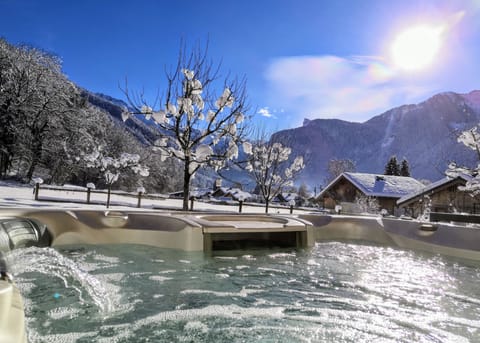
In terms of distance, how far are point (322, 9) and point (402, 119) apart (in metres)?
67.1

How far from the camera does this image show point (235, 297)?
224 centimetres

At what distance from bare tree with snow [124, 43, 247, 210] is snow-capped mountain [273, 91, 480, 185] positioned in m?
41.1

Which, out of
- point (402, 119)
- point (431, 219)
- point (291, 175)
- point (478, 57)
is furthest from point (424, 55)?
point (402, 119)

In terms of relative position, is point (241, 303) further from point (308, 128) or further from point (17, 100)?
point (308, 128)

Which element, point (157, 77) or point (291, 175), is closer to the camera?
point (157, 77)

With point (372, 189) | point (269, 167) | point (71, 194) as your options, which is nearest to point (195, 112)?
point (269, 167)

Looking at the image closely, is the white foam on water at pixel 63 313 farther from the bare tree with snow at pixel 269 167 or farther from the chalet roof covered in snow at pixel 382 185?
the chalet roof covered in snow at pixel 382 185

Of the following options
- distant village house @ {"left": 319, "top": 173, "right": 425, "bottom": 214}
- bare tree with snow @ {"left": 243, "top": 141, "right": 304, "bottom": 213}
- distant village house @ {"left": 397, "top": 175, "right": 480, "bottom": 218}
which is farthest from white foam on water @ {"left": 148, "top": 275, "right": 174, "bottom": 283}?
distant village house @ {"left": 319, "top": 173, "right": 425, "bottom": 214}

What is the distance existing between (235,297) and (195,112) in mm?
6201

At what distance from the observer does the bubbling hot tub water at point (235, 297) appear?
1.67 meters

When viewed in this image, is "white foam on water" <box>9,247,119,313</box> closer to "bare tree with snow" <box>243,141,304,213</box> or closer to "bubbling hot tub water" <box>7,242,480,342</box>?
"bubbling hot tub water" <box>7,242,480,342</box>

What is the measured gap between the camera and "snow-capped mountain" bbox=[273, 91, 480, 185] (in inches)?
2069

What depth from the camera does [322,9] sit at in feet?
18.9

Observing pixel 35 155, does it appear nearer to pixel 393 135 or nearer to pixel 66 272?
pixel 66 272
